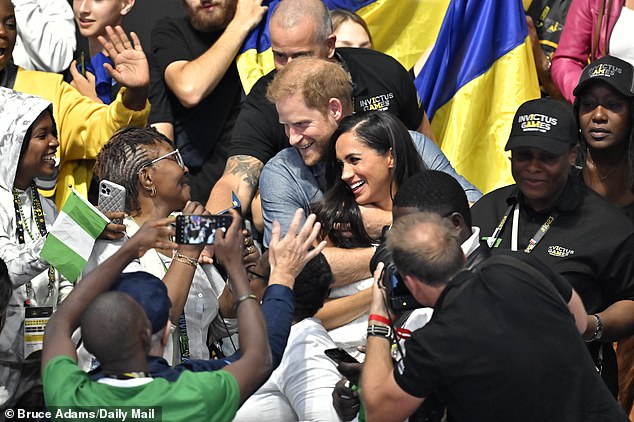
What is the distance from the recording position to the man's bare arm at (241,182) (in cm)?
533

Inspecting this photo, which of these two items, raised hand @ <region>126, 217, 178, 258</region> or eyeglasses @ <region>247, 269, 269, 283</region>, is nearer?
raised hand @ <region>126, 217, 178, 258</region>

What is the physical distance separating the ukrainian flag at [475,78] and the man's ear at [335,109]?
3.64ft

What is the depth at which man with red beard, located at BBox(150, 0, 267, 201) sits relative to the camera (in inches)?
235

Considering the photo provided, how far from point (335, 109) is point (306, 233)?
4.40 ft

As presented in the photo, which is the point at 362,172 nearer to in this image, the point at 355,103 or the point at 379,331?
the point at 355,103

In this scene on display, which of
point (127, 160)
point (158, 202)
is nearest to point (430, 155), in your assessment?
point (158, 202)

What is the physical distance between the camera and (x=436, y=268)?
11.8ft

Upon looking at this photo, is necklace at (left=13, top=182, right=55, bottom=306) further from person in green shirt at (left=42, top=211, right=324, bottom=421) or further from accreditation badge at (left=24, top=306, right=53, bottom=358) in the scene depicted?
person in green shirt at (left=42, top=211, right=324, bottom=421)

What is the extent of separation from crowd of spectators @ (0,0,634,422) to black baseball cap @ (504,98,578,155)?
Answer: 0.01 metres

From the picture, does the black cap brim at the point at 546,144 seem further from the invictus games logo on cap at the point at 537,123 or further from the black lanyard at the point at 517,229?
the black lanyard at the point at 517,229

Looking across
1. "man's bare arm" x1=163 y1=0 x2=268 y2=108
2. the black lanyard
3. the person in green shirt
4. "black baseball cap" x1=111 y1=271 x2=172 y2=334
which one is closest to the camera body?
the person in green shirt

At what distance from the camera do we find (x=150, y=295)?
11.2ft

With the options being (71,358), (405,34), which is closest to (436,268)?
(71,358)

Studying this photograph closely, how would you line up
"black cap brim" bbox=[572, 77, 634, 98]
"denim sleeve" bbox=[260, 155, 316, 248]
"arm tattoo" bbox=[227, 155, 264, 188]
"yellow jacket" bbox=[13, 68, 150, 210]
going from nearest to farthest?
"denim sleeve" bbox=[260, 155, 316, 248], "black cap brim" bbox=[572, 77, 634, 98], "arm tattoo" bbox=[227, 155, 264, 188], "yellow jacket" bbox=[13, 68, 150, 210]
